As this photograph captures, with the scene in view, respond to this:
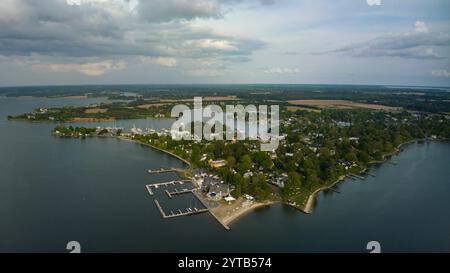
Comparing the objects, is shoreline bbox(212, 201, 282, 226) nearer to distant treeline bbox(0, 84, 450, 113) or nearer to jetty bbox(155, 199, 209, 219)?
jetty bbox(155, 199, 209, 219)

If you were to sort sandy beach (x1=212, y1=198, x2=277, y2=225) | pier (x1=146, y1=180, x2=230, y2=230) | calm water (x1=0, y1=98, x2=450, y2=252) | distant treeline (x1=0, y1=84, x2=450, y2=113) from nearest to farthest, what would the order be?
calm water (x1=0, y1=98, x2=450, y2=252), sandy beach (x1=212, y1=198, x2=277, y2=225), pier (x1=146, y1=180, x2=230, y2=230), distant treeline (x1=0, y1=84, x2=450, y2=113)

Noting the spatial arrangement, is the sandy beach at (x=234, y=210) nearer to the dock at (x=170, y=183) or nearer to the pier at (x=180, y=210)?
the pier at (x=180, y=210)

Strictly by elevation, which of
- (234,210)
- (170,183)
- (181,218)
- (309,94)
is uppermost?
Result: (309,94)

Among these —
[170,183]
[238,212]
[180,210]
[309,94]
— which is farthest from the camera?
[309,94]

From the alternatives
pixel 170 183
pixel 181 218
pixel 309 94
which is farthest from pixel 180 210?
pixel 309 94

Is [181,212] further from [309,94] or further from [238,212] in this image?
[309,94]

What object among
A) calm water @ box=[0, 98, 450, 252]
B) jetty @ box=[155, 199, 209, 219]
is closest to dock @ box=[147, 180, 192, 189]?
calm water @ box=[0, 98, 450, 252]

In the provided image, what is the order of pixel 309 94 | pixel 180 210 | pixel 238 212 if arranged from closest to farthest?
1. pixel 238 212
2. pixel 180 210
3. pixel 309 94

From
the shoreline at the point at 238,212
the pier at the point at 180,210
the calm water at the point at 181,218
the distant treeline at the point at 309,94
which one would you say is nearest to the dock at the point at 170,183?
the pier at the point at 180,210

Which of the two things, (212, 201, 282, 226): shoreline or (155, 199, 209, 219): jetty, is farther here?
(155, 199, 209, 219): jetty

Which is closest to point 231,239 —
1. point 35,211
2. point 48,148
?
point 35,211
